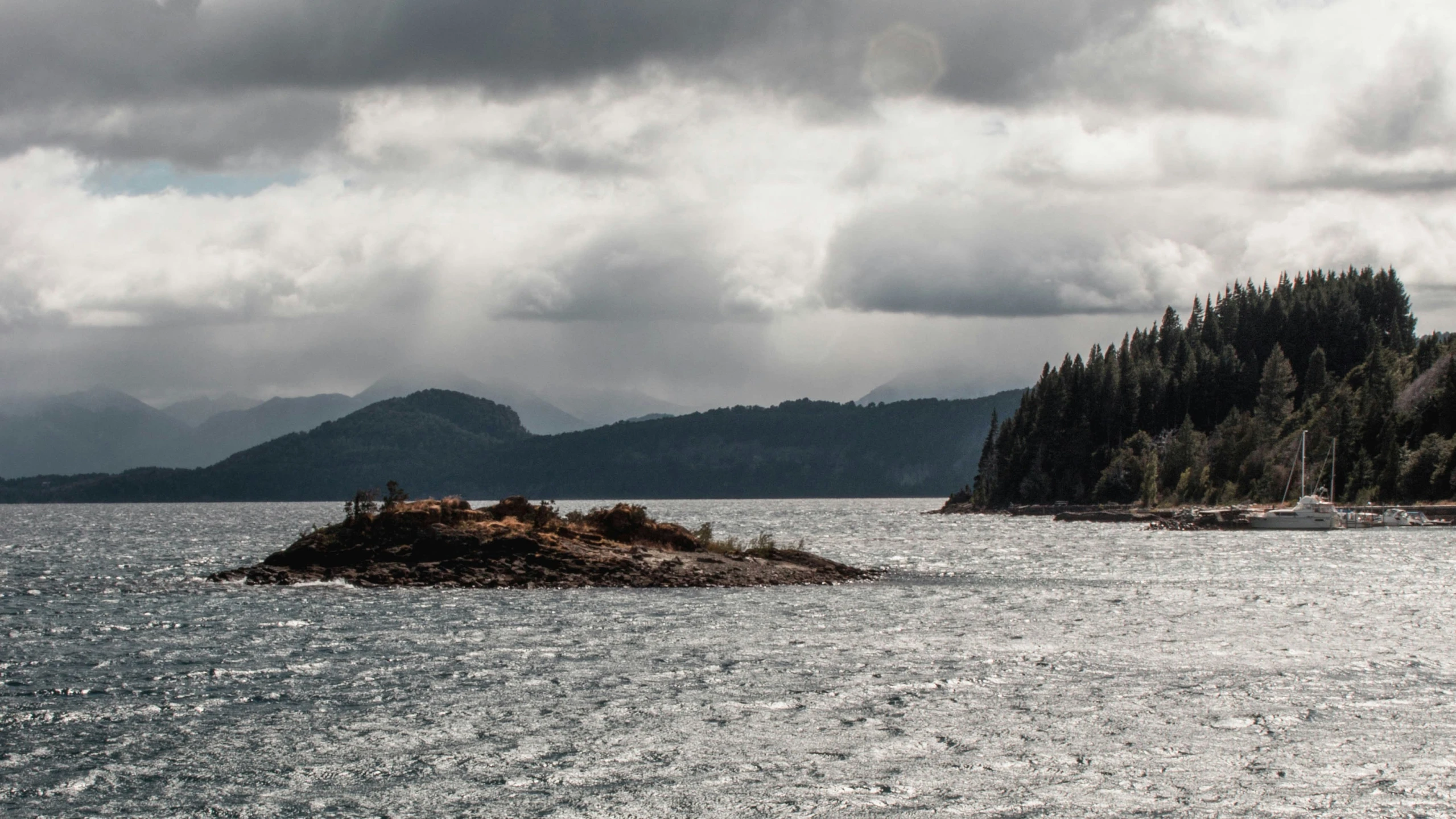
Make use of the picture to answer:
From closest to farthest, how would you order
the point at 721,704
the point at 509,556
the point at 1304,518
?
the point at 721,704, the point at 509,556, the point at 1304,518

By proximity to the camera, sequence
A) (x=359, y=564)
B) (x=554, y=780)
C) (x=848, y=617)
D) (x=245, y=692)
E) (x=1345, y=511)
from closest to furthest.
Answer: (x=554, y=780) < (x=245, y=692) < (x=848, y=617) < (x=359, y=564) < (x=1345, y=511)

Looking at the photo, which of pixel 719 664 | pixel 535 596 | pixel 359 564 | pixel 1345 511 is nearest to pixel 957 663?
pixel 719 664

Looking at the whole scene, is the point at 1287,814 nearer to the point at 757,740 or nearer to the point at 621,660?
the point at 757,740

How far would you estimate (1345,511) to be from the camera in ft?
625

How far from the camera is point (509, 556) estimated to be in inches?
3214

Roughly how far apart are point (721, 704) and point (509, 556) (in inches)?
1814

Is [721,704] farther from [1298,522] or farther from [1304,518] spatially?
[1304,518]

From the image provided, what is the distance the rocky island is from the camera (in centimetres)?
7956

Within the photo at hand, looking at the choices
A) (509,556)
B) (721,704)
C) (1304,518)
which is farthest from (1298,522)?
(721,704)

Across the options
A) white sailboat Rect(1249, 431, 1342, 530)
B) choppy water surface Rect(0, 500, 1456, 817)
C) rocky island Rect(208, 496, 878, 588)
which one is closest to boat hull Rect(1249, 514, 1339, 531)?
white sailboat Rect(1249, 431, 1342, 530)

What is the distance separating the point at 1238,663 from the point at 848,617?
62.6ft

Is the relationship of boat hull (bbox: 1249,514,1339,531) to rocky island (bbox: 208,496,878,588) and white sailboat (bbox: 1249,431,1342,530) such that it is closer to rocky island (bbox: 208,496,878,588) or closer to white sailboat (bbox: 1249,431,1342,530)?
white sailboat (bbox: 1249,431,1342,530)

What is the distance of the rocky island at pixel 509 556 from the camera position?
79.6 metres

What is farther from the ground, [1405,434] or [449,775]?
[1405,434]
